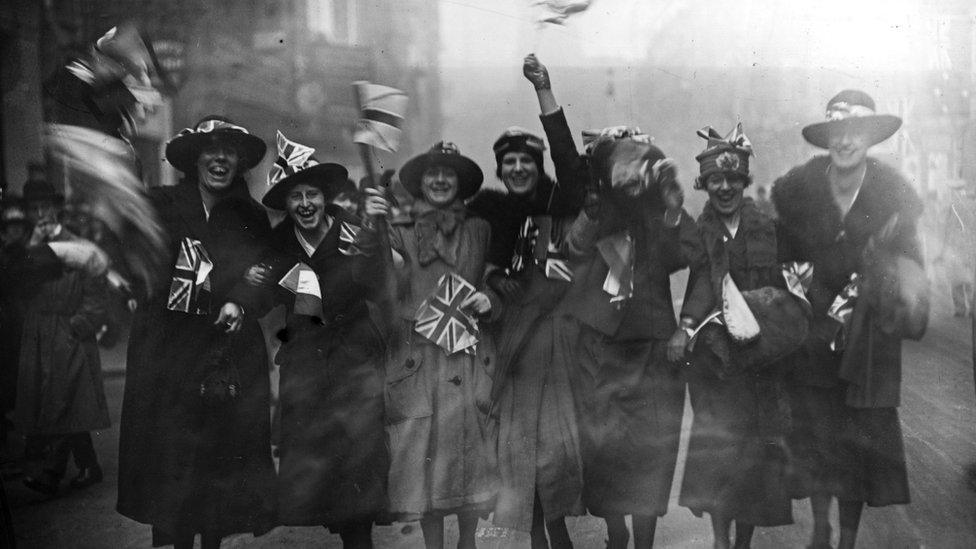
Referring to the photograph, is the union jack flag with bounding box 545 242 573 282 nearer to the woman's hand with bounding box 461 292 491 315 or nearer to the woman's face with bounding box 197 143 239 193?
the woman's hand with bounding box 461 292 491 315

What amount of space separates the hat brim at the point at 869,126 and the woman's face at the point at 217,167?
2.45 metres

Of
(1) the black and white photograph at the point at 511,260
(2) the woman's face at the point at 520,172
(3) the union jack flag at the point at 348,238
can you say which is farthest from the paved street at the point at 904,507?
(2) the woman's face at the point at 520,172

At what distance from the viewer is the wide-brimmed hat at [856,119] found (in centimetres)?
372

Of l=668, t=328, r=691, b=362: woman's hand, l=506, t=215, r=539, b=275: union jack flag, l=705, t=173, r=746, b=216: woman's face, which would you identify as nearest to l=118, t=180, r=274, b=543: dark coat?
l=506, t=215, r=539, b=275: union jack flag

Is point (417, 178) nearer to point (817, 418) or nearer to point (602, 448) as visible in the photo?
point (602, 448)

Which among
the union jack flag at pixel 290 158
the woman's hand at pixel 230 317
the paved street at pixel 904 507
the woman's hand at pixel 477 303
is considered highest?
the union jack flag at pixel 290 158

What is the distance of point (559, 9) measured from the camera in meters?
3.75

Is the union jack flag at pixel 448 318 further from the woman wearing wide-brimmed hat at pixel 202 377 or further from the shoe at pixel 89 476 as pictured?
the shoe at pixel 89 476

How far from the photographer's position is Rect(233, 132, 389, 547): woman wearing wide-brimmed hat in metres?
3.84

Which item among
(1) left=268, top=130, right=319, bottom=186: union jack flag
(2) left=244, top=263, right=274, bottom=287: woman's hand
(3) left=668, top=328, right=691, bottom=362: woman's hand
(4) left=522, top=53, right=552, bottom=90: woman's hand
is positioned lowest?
(3) left=668, top=328, right=691, bottom=362: woman's hand

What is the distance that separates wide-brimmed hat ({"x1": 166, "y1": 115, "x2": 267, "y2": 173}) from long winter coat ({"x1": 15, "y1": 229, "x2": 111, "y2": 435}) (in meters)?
0.62

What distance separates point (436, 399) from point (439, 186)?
2.98 ft

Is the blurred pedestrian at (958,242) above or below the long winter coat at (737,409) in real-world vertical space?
above

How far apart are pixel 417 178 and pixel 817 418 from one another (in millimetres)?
1978
